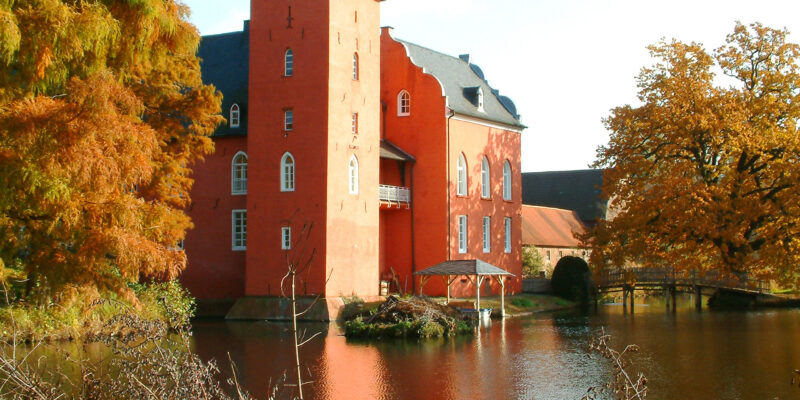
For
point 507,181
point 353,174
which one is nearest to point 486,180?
point 507,181

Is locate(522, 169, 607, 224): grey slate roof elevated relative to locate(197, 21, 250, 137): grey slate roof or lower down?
lower down

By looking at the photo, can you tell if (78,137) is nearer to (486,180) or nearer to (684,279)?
(486,180)

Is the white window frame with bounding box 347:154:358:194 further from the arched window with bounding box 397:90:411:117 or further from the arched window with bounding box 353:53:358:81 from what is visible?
the arched window with bounding box 397:90:411:117

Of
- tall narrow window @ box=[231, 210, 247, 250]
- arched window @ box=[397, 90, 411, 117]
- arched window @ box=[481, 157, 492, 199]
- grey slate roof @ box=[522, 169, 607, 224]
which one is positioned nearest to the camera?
tall narrow window @ box=[231, 210, 247, 250]

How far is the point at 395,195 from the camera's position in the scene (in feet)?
128

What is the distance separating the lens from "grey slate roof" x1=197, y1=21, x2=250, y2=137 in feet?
123

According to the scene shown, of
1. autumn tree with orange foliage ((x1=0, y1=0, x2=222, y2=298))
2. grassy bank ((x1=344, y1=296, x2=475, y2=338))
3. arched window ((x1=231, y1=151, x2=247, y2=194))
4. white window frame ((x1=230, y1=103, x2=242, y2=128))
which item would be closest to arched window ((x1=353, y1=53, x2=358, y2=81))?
white window frame ((x1=230, y1=103, x2=242, y2=128))

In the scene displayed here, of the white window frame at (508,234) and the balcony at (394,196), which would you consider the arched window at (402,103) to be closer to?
the balcony at (394,196)

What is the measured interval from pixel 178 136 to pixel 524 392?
1464 cm

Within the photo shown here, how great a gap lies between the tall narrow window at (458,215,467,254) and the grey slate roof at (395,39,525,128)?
4.80m

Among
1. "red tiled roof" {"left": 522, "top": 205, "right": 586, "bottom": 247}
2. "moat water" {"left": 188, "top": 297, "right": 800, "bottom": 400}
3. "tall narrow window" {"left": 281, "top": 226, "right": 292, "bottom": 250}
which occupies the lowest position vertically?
"moat water" {"left": 188, "top": 297, "right": 800, "bottom": 400}

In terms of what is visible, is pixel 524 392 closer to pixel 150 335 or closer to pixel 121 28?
pixel 150 335

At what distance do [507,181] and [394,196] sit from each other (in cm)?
821

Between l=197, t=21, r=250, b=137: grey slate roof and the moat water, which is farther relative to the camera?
l=197, t=21, r=250, b=137: grey slate roof
